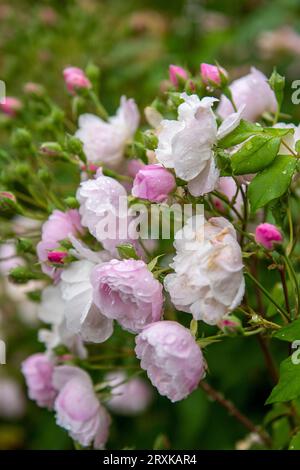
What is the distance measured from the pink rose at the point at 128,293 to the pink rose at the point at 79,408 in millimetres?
267

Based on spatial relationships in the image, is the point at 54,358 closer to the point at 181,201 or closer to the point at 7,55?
the point at 181,201

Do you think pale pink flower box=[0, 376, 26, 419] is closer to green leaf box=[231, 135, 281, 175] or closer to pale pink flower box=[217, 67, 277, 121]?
pale pink flower box=[217, 67, 277, 121]

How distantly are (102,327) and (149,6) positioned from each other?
5.53 ft

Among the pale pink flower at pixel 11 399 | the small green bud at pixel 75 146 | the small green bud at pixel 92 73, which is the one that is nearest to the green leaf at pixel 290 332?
the small green bud at pixel 75 146

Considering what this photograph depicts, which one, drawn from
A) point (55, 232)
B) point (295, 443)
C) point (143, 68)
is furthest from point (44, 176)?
point (143, 68)

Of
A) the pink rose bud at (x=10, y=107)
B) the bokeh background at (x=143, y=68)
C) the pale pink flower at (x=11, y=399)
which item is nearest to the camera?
the pink rose bud at (x=10, y=107)

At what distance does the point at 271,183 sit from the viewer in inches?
33.0

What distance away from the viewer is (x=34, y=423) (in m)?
2.13

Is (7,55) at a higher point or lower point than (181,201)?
higher

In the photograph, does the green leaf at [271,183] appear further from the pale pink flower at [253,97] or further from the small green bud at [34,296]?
the small green bud at [34,296]

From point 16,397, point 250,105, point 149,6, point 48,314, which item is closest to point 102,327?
point 48,314

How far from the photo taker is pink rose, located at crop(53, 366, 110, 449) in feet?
3.50

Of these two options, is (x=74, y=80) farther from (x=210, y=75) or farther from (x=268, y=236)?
(x=268, y=236)

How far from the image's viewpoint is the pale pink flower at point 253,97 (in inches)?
42.1
